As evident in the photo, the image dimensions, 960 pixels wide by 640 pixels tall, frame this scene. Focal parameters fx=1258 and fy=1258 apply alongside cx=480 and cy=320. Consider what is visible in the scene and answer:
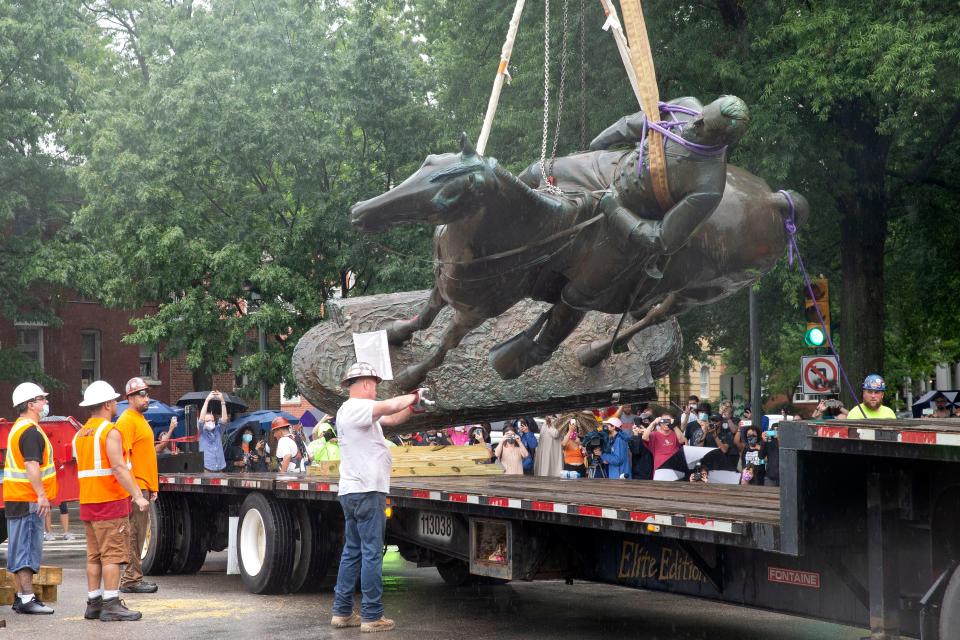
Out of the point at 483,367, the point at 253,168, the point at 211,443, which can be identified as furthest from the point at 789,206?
the point at 253,168

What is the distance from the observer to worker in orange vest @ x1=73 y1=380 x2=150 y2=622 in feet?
33.1

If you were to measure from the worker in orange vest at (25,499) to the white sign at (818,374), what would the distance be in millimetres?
10646

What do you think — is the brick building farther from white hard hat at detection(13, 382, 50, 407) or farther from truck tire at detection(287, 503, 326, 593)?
white hard hat at detection(13, 382, 50, 407)

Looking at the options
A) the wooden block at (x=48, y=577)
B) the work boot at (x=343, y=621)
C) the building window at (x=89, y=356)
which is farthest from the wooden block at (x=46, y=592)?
the building window at (x=89, y=356)

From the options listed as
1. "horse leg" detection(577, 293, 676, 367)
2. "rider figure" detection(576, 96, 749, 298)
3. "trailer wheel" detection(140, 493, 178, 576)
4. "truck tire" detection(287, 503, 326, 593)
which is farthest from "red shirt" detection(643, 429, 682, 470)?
"rider figure" detection(576, 96, 749, 298)

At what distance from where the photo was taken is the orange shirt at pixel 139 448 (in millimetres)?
11031

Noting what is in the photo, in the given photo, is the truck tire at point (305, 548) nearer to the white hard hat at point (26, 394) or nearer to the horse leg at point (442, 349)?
the horse leg at point (442, 349)

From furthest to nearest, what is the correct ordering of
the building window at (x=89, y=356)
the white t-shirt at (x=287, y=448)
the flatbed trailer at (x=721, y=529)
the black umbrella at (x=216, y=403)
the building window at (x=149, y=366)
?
the building window at (x=149, y=366) < the building window at (x=89, y=356) < the black umbrella at (x=216, y=403) < the white t-shirt at (x=287, y=448) < the flatbed trailer at (x=721, y=529)

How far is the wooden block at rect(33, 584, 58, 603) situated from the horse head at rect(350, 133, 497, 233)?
15.0 feet

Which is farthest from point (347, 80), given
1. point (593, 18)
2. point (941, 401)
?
point (941, 401)

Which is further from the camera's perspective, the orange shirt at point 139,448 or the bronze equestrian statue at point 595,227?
the orange shirt at point 139,448

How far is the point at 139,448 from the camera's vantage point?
1111 cm

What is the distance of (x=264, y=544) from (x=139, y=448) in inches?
60.7

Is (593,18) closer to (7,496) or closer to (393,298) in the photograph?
(393,298)
